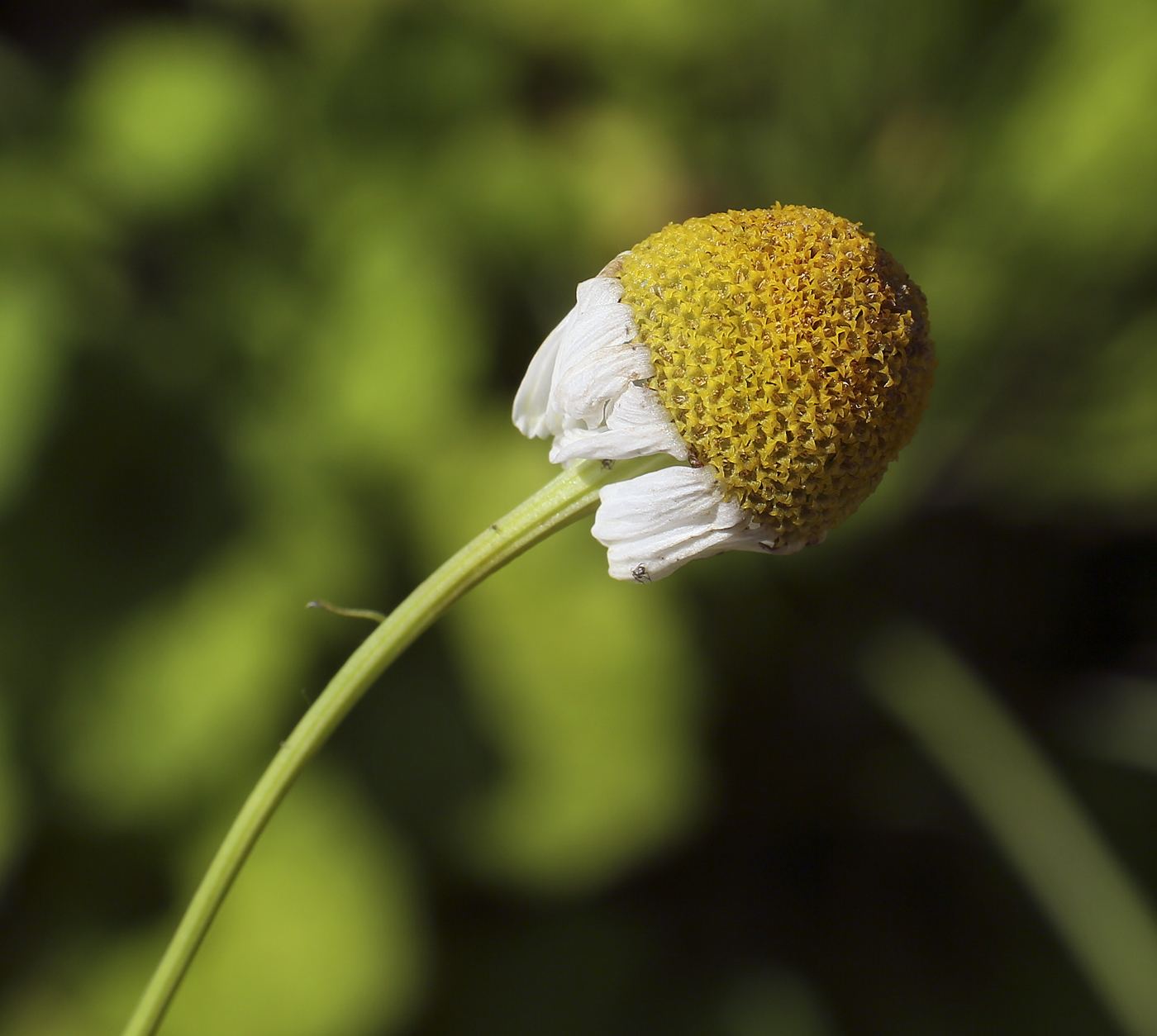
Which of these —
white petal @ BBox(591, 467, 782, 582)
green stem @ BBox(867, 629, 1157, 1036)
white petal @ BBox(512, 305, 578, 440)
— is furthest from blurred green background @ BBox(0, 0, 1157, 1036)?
white petal @ BBox(591, 467, 782, 582)

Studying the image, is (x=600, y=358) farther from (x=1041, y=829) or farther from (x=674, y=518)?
(x=1041, y=829)

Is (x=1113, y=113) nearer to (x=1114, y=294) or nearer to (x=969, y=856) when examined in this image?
A: (x=1114, y=294)

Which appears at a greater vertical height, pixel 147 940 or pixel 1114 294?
pixel 1114 294

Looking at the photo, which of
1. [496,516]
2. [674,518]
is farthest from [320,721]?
[496,516]

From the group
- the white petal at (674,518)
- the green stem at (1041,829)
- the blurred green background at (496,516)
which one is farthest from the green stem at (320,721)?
the green stem at (1041,829)

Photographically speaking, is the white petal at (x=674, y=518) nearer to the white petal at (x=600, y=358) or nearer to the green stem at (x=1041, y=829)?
the white petal at (x=600, y=358)

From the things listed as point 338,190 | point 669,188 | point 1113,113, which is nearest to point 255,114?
point 338,190
